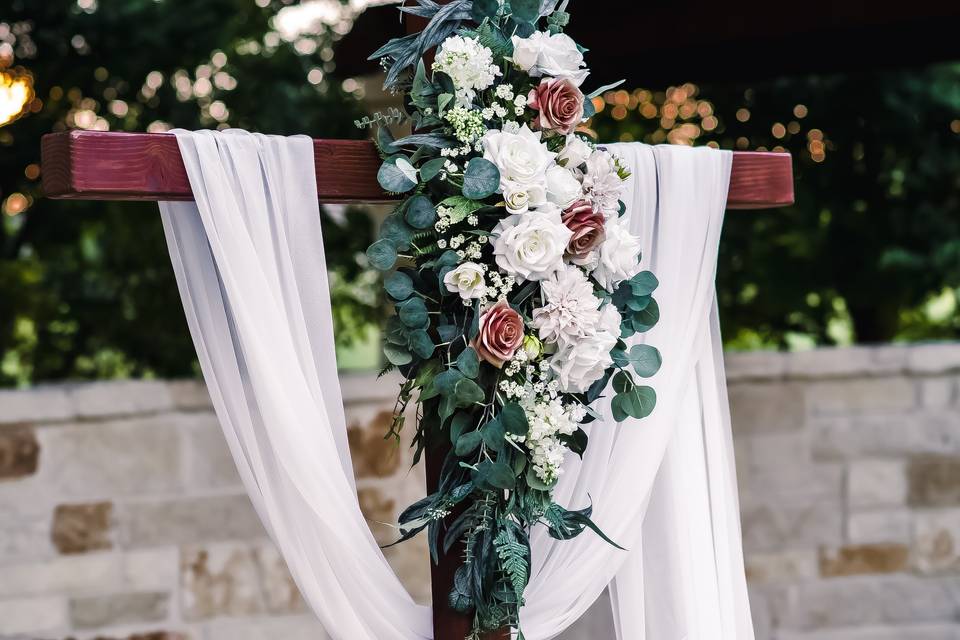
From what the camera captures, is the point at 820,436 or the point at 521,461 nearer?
the point at 521,461

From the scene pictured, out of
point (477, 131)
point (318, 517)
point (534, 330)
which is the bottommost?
point (318, 517)

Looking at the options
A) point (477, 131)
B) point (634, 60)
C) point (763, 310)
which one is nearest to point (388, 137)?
point (477, 131)

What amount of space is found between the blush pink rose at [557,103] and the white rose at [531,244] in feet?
0.48

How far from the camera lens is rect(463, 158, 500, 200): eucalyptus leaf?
5.03 feet

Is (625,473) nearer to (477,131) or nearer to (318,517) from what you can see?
(318,517)

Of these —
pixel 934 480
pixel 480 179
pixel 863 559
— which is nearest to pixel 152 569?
pixel 480 179

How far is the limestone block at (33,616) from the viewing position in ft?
9.46

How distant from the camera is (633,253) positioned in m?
1.66

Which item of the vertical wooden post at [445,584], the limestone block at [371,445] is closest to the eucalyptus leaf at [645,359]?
the vertical wooden post at [445,584]

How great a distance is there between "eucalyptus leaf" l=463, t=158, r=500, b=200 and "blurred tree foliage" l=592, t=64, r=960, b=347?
297cm

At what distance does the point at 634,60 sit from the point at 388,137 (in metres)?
2.00

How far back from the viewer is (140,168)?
151cm

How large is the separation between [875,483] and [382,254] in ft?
8.85

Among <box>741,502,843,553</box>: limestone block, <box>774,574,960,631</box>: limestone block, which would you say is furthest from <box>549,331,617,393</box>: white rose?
<box>774,574,960,631</box>: limestone block
